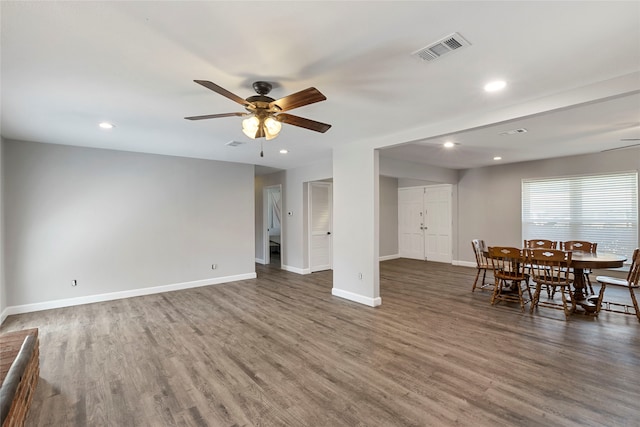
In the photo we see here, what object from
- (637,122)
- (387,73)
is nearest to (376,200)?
(387,73)

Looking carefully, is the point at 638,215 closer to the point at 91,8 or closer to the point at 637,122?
the point at 637,122

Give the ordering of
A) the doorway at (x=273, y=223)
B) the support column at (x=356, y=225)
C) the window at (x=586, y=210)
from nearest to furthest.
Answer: the support column at (x=356, y=225) < the window at (x=586, y=210) < the doorway at (x=273, y=223)

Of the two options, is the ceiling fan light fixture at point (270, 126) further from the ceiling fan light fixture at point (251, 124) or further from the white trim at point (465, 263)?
the white trim at point (465, 263)

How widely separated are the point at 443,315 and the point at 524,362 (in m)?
1.32

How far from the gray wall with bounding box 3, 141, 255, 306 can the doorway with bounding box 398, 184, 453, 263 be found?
5.02 metres

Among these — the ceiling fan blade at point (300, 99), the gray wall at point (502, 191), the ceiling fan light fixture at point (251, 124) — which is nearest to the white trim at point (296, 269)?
the gray wall at point (502, 191)

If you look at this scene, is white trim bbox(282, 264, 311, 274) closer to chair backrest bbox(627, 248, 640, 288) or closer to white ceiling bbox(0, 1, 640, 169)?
white ceiling bbox(0, 1, 640, 169)

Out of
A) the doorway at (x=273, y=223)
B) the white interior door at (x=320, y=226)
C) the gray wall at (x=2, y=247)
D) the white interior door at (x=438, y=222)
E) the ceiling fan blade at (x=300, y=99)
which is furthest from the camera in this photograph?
the white interior door at (x=438, y=222)

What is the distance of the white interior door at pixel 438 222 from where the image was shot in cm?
822

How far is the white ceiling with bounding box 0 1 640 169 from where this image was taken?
5.38ft

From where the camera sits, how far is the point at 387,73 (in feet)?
7.68

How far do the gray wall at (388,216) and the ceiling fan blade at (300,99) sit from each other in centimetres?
692

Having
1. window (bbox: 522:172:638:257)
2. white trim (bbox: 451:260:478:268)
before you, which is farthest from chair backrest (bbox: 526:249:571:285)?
white trim (bbox: 451:260:478:268)

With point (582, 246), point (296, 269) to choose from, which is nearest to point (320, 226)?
point (296, 269)
